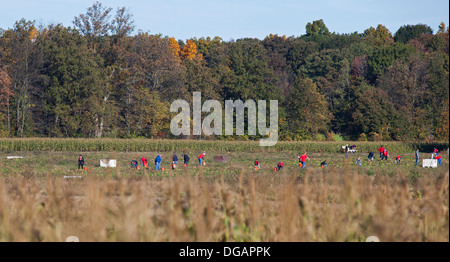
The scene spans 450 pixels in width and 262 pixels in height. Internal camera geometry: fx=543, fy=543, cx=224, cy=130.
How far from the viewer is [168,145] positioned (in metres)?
56.3

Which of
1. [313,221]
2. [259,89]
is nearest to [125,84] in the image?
[259,89]

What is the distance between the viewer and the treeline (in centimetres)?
6294

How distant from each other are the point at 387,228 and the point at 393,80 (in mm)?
65935

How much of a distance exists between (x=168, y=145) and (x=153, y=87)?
16314 mm

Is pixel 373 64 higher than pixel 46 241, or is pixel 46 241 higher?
pixel 373 64

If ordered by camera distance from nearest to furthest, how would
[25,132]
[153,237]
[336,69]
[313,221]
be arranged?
[153,237] → [313,221] → [25,132] → [336,69]

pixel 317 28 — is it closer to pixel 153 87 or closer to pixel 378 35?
pixel 378 35

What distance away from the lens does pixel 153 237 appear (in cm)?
597

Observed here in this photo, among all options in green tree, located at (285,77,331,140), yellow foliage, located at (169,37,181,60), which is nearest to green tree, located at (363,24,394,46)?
green tree, located at (285,77,331,140)

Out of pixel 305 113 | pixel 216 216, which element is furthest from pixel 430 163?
pixel 305 113

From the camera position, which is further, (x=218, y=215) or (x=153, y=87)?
(x=153, y=87)

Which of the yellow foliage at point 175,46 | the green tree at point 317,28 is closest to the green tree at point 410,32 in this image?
the green tree at point 317,28

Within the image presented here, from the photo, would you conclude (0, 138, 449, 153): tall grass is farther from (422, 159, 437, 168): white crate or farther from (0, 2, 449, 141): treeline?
(422, 159, 437, 168): white crate
